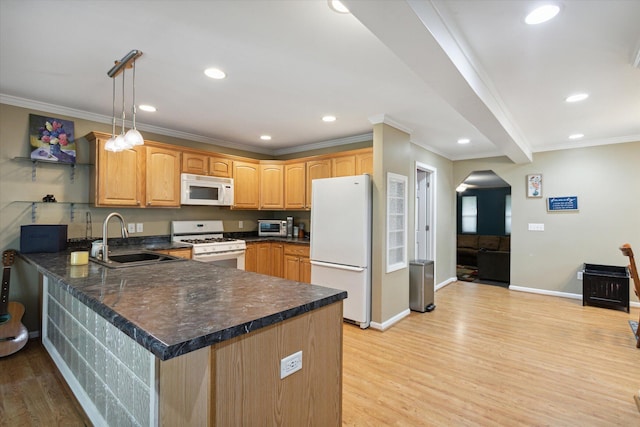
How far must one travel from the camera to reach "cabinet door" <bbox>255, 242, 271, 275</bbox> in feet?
14.8

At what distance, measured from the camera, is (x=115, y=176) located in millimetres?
3418

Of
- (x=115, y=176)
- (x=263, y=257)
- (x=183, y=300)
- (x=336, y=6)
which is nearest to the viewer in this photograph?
(x=183, y=300)

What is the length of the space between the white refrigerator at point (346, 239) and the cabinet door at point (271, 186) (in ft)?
3.55

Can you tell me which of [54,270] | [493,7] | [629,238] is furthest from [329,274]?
[629,238]

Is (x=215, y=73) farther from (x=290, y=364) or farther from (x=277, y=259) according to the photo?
(x=277, y=259)

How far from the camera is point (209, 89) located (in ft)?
9.12

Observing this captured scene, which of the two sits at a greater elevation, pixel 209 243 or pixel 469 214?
pixel 469 214

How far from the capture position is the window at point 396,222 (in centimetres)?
371

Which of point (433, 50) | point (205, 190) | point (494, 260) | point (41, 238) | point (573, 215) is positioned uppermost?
point (433, 50)

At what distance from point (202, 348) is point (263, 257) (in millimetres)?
3609

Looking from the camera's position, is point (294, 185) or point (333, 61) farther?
point (294, 185)

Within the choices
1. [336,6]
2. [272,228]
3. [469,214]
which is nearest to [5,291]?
[272,228]

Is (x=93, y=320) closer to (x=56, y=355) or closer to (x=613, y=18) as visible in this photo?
(x=56, y=355)

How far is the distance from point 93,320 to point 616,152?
6.45 meters
